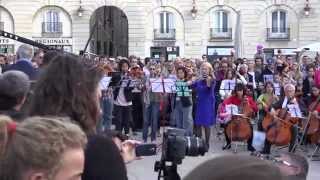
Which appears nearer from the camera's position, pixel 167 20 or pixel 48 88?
pixel 48 88

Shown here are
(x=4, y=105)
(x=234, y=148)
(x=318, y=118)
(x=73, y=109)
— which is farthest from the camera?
(x=234, y=148)

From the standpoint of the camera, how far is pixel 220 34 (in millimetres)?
47656

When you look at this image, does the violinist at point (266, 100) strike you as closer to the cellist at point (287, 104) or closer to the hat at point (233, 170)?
the cellist at point (287, 104)

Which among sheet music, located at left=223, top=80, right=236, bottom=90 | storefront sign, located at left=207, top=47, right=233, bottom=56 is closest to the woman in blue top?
sheet music, located at left=223, top=80, right=236, bottom=90

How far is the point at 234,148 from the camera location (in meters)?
13.4

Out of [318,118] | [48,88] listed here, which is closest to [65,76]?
[48,88]

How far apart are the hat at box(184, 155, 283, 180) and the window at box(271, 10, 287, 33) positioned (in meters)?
46.2

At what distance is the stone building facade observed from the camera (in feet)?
152

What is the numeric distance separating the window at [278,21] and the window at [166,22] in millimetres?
6905

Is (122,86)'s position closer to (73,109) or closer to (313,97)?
(313,97)

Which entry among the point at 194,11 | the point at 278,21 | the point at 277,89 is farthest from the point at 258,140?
the point at 278,21

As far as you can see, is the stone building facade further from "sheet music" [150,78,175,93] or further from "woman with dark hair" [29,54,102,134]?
"woman with dark hair" [29,54,102,134]

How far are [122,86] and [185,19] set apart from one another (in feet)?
108

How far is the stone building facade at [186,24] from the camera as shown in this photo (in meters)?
46.4
